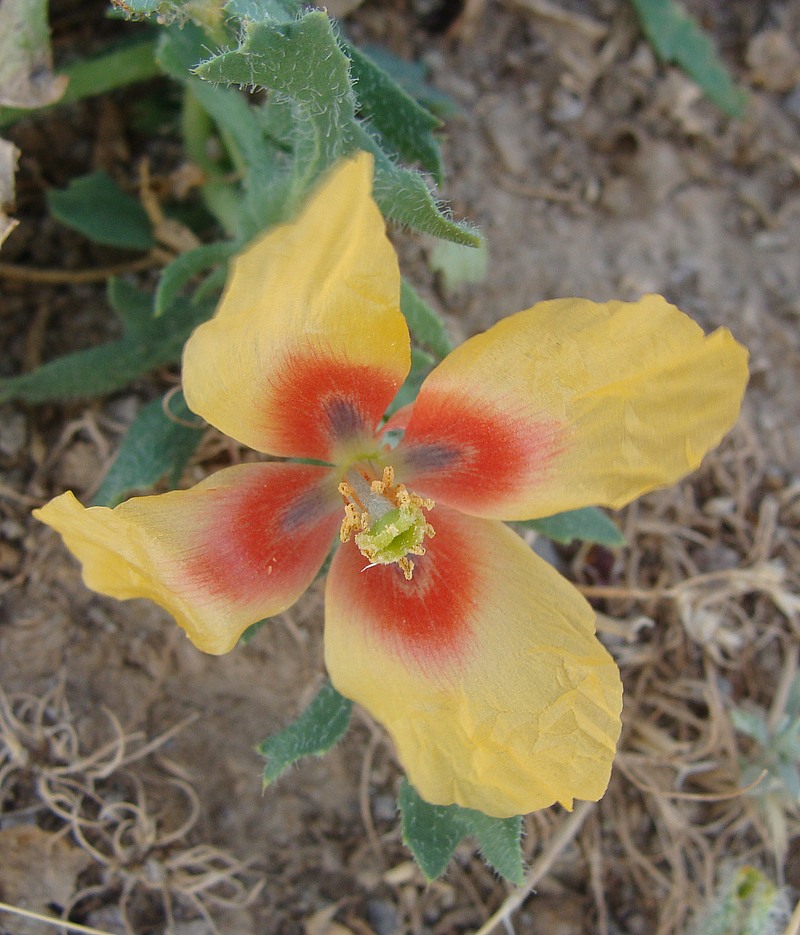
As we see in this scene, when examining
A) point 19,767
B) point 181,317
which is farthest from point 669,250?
point 19,767

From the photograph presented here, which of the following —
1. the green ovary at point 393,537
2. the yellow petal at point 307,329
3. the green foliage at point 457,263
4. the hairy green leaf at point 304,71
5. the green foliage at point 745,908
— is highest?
the hairy green leaf at point 304,71

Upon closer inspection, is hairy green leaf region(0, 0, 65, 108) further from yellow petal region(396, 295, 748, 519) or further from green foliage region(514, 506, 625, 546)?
green foliage region(514, 506, 625, 546)

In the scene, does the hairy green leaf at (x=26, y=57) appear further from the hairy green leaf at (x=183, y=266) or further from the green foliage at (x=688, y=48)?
the green foliage at (x=688, y=48)

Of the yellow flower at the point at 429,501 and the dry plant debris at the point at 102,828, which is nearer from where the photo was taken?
the yellow flower at the point at 429,501

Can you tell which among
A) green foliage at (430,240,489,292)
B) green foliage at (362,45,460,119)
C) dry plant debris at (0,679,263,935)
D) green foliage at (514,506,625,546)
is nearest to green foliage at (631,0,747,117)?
green foliage at (362,45,460,119)

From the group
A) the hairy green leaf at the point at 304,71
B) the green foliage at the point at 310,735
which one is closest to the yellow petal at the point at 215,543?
the green foliage at the point at 310,735

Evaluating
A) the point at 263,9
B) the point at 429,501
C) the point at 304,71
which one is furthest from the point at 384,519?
the point at 263,9

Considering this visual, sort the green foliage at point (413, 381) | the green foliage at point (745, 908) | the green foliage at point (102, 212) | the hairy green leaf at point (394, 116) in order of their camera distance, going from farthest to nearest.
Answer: the green foliage at point (102, 212) < the green foliage at point (745, 908) < the green foliage at point (413, 381) < the hairy green leaf at point (394, 116)
